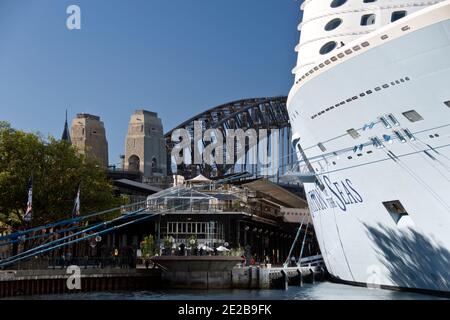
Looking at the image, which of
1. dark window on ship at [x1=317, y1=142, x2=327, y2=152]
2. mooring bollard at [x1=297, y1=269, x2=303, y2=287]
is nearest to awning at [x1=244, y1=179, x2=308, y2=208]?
mooring bollard at [x1=297, y1=269, x2=303, y2=287]

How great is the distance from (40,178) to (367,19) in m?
25.4

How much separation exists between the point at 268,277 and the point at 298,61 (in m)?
16.6

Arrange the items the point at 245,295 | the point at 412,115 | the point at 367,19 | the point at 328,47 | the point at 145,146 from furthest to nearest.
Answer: the point at 145,146
the point at 245,295
the point at 328,47
the point at 367,19
the point at 412,115

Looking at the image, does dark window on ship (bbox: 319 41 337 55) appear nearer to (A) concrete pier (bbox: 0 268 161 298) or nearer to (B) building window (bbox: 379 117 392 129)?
(B) building window (bbox: 379 117 392 129)

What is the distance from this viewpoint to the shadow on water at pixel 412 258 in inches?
1003

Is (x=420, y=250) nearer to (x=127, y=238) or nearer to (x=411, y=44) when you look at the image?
(x=411, y=44)

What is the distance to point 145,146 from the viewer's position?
357 ft

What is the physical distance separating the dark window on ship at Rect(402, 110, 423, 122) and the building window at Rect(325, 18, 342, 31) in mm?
9615

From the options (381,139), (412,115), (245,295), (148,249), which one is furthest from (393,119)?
(148,249)

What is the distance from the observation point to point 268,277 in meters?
47.4

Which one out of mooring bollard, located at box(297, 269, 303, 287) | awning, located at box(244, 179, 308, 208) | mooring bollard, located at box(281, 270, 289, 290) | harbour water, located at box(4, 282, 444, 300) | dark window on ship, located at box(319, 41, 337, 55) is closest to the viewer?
harbour water, located at box(4, 282, 444, 300)

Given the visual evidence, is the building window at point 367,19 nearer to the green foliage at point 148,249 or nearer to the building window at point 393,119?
the building window at point 393,119

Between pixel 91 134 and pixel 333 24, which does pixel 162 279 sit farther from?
pixel 91 134

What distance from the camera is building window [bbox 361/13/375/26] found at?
32281 millimetres
